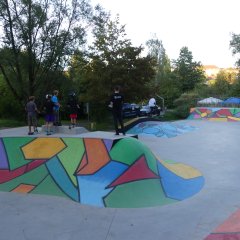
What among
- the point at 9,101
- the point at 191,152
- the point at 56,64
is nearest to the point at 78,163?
the point at 191,152

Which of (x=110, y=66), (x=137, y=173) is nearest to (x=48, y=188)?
(x=137, y=173)

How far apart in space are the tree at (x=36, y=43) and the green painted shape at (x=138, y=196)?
49.4 ft

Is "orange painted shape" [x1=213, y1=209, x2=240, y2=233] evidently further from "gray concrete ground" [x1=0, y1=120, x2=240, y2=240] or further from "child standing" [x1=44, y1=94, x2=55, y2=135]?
"child standing" [x1=44, y1=94, x2=55, y2=135]

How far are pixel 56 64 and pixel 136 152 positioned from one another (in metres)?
14.9

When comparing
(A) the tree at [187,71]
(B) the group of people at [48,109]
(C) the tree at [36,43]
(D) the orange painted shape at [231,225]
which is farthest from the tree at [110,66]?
(A) the tree at [187,71]

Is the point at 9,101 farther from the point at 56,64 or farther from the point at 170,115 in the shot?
the point at 170,115

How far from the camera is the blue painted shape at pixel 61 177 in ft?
24.4

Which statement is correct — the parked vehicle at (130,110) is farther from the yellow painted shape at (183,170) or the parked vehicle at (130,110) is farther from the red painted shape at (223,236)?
the red painted shape at (223,236)

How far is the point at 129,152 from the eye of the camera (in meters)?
8.33

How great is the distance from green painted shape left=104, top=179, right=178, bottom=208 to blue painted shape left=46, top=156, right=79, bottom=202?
2.70 ft

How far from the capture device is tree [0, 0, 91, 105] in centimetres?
2002

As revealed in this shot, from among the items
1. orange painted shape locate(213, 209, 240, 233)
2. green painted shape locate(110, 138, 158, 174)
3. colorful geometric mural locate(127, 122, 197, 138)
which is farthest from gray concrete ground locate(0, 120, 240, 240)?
colorful geometric mural locate(127, 122, 197, 138)

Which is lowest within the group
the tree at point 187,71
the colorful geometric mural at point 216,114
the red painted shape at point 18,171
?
the colorful geometric mural at point 216,114

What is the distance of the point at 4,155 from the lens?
950 centimetres
